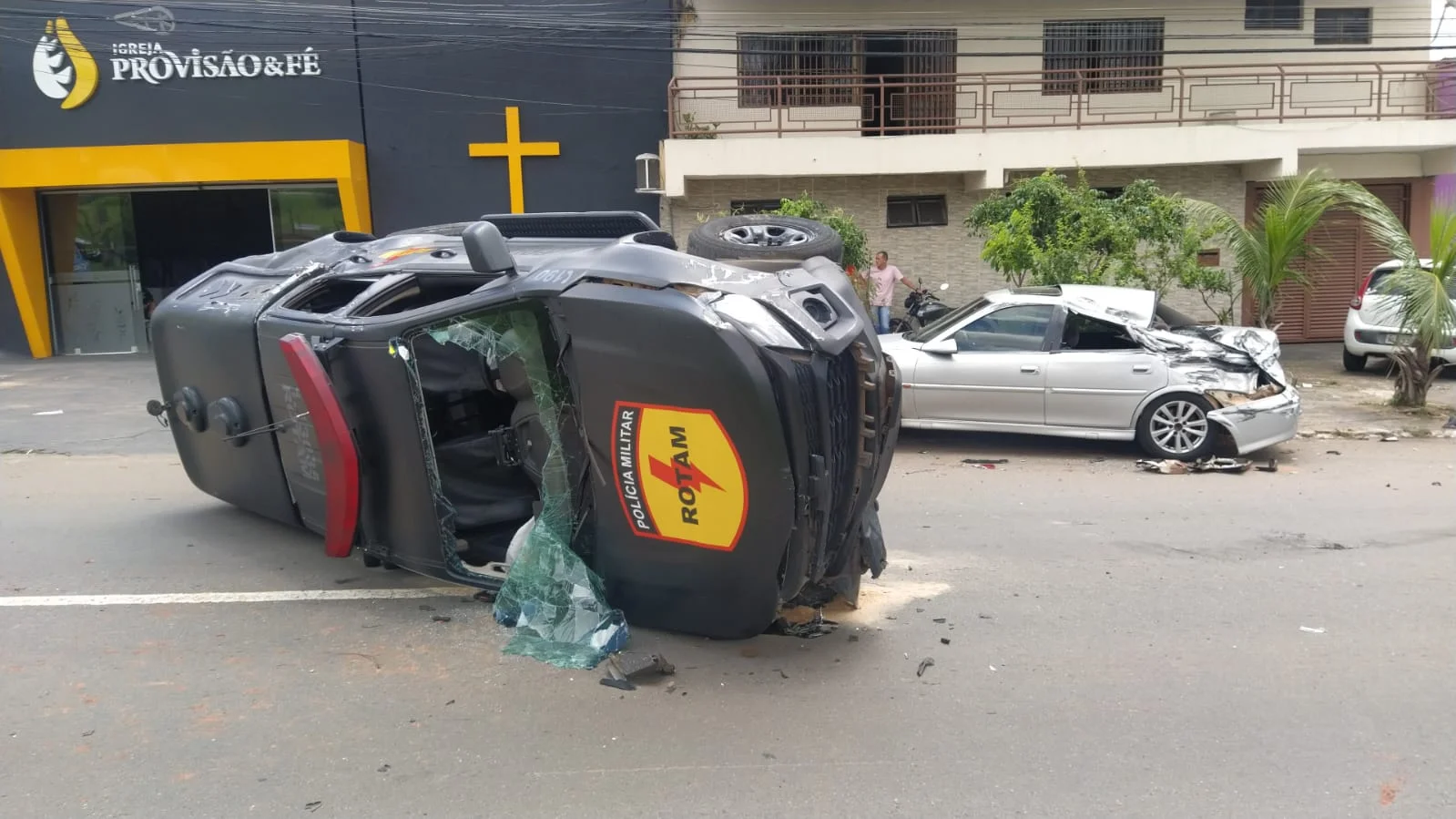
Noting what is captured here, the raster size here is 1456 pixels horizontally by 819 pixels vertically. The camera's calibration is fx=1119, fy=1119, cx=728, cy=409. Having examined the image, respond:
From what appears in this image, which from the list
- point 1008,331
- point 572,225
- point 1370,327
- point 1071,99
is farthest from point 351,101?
point 1370,327

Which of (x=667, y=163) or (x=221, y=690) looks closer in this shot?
(x=221, y=690)

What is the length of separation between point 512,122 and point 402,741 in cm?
1516

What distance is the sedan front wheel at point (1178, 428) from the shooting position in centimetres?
948

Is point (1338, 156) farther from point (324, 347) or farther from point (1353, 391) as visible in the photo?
point (324, 347)

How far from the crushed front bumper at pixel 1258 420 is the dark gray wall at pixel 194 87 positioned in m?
14.2

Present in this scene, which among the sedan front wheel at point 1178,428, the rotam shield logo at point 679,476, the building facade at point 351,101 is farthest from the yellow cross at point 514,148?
the rotam shield logo at point 679,476

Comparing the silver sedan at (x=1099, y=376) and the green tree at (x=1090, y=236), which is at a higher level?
the green tree at (x=1090, y=236)

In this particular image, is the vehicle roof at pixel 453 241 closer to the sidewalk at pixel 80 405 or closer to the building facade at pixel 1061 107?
the sidewalk at pixel 80 405

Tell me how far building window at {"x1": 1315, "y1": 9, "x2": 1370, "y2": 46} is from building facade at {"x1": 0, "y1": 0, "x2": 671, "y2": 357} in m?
11.3

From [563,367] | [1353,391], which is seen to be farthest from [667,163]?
[563,367]

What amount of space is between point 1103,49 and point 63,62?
17047 millimetres

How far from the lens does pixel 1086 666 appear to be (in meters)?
4.84

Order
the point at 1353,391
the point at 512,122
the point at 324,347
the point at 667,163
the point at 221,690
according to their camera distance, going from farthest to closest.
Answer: the point at 512,122 < the point at 667,163 < the point at 1353,391 < the point at 324,347 < the point at 221,690

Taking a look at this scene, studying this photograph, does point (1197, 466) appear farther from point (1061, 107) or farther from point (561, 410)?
point (1061, 107)
